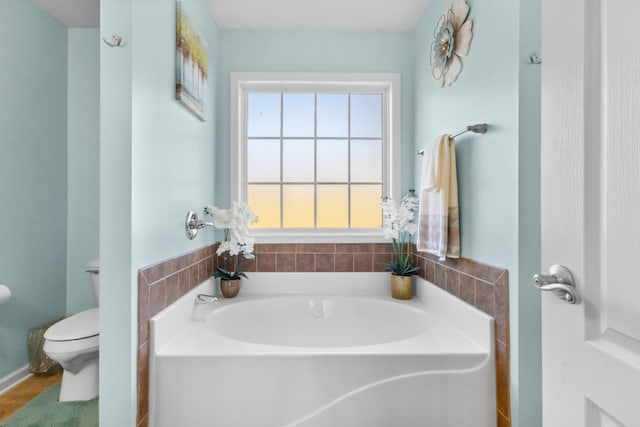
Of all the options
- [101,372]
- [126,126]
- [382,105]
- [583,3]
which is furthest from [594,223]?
[382,105]

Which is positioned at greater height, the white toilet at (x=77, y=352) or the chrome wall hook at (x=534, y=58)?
the chrome wall hook at (x=534, y=58)

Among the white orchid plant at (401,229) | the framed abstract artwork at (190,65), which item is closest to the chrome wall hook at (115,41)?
the framed abstract artwork at (190,65)

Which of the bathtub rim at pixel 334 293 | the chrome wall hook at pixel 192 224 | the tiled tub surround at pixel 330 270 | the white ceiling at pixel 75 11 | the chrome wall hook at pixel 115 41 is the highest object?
the white ceiling at pixel 75 11

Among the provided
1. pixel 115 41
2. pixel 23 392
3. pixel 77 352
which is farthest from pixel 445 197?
pixel 23 392

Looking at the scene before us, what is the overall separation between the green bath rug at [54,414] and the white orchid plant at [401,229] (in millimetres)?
1893

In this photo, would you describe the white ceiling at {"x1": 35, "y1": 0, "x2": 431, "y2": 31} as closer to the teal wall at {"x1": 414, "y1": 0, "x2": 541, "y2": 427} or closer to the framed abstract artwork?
the framed abstract artwork

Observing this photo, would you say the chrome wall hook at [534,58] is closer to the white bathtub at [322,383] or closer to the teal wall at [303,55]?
the white bathtub at [322,383]

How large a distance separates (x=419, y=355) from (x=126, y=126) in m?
1.44

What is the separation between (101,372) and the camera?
126cm

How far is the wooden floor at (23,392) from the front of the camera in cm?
190

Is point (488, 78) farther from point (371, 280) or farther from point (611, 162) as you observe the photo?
point (371, 280)

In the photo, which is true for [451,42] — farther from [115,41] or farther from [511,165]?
[115,41]

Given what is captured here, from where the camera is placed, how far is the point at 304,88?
97.9 inches

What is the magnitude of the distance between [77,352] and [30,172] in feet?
4.33
